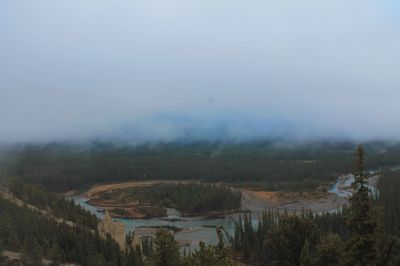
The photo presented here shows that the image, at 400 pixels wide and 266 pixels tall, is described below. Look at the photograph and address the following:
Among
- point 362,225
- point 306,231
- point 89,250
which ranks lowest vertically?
point 89,250

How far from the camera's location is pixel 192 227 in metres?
162

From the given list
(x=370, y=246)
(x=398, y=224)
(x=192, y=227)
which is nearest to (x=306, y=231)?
(x=370, y=246)

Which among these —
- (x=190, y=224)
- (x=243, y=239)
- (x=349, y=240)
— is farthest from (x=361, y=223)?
(x=190, y=224)

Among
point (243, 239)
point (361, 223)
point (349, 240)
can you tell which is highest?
point (361, 223)

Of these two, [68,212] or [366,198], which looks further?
[68,212]

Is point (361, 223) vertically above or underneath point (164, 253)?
above

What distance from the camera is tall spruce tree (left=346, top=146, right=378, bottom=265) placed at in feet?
106

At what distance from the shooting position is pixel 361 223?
32969 mm

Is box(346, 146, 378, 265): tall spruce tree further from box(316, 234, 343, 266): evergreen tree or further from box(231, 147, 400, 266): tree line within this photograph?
box(316, 234, 343, 266): evergreen tree

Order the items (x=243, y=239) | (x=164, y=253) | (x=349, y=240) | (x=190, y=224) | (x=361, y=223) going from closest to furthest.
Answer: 1. (x=361, y=223)
2. (x=349, y=240)
3. (x=164, y=253)
4. (x=243, y=239)
5. (x=190, y=224)

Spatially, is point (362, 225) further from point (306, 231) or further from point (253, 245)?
point (253, 245)

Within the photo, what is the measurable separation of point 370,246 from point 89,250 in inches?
2486

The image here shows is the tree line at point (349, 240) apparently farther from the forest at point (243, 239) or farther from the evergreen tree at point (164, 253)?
the evergreen tree at point (164, 253)

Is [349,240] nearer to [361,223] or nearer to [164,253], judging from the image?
[361,223]
